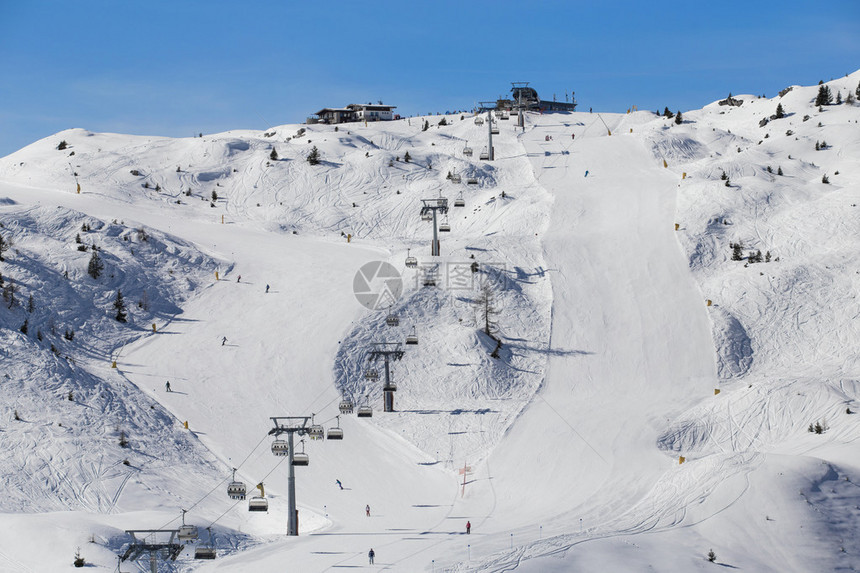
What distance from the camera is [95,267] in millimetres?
69062

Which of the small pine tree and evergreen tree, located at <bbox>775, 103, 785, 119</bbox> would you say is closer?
the small pine tree

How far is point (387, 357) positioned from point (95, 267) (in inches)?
972

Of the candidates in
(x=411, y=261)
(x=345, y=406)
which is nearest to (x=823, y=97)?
(x=411, y=261)

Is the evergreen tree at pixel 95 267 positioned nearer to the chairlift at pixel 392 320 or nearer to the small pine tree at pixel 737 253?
the chairlift at pixel 392 320

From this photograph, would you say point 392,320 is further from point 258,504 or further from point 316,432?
point 258,504

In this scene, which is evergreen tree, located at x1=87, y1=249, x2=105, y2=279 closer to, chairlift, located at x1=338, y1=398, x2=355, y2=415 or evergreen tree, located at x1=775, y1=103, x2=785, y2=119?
chairlift, located at x1=338, y1=398, x2=355, y2=415

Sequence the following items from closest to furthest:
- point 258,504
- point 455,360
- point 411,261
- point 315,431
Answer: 1. point 258,504
2. point 315,431
3. point 455,360
4. point 411,261

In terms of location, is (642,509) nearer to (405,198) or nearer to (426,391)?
(426,391)

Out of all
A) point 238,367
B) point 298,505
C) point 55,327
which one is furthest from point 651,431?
point 55,327

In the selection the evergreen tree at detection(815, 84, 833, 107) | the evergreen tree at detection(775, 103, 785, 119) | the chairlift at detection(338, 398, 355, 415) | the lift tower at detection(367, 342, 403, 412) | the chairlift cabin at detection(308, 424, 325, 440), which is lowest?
the chairlift cabin at detection(308, 424, 325, 440)

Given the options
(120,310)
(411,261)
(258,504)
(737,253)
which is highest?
(737,253)

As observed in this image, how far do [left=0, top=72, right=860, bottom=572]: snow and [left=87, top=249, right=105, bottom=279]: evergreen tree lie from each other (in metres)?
0.64

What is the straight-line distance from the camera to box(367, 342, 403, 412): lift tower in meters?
59.6

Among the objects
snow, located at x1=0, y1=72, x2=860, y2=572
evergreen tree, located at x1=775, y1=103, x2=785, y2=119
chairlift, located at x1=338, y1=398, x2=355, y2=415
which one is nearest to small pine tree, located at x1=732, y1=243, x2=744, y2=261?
snow, located at x1=0, y1=72, x2=860, y2=572
